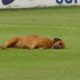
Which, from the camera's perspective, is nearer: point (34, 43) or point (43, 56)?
point (43, 56)

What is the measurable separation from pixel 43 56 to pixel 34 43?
144 cm

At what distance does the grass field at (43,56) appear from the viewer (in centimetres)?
1186

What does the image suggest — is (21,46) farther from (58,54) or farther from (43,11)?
(43,11)

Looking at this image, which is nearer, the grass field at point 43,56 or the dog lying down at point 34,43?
the grass field at point 43,56

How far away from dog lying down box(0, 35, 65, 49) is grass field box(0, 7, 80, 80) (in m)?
0.24

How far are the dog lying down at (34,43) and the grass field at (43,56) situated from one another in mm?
242

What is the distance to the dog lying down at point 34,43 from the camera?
1600 centimetres

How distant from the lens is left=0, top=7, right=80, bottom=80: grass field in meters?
11.9

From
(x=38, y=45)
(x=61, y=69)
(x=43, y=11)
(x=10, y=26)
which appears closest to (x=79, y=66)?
(x=61, y=69)

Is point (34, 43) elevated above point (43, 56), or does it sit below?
below

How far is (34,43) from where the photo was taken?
52.6ft

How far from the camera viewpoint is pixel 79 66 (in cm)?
1298

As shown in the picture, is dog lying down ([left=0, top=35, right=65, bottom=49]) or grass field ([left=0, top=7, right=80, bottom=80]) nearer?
grass field ([left=0, top=7, right=80, bottom=80])

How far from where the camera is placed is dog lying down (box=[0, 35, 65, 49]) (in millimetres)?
16000
